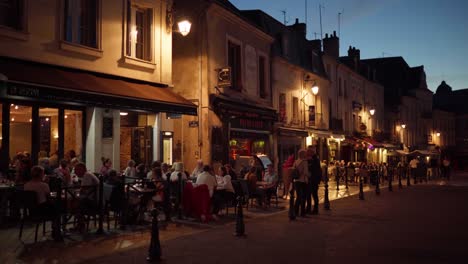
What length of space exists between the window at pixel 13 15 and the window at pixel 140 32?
12.8ft

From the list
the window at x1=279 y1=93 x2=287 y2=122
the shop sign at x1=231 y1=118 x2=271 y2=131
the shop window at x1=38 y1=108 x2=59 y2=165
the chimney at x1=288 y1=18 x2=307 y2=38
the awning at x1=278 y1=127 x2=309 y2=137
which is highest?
the chimney at x1=288 y1=18 x2=307 y2=38

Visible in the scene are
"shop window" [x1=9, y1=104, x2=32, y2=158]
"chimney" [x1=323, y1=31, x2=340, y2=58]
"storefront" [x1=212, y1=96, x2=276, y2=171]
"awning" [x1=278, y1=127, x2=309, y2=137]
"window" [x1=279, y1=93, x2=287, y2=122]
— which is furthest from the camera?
"chimney" [x1=323, y1=31, x2=340, y2=58]

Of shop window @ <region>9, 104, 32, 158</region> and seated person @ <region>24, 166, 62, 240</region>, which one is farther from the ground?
shop window @ <region>9, 104, 32, 158</region>

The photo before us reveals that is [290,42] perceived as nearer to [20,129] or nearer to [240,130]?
[240,130]

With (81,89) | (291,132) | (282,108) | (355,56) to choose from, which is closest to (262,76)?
(282,108)

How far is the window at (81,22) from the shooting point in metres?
13.0

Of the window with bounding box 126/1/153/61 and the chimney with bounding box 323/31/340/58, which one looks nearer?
the window with bounding box 126/1/153/61

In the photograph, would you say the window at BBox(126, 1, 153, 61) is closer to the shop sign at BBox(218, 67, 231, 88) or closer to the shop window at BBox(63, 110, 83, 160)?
the shop window at BBox(63, 110, 83, 160)

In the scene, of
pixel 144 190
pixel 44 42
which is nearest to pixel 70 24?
pixel 44 42

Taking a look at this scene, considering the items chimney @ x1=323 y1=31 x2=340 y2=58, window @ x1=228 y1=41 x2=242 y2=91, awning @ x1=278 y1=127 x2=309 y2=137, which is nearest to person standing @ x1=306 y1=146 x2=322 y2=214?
window @ x1=228 y1=41 x2=242 y2=91

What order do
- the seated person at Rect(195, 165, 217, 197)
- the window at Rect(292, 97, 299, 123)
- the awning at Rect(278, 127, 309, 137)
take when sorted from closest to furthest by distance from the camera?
the seated person at Rect(195, 165, 217, 197) < the awning at Rect(278, 127, 309, 137) < the window at Rect(292, 97, 299, 123)

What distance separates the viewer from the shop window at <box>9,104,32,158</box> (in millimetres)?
11578

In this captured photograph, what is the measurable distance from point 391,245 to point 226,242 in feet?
9.48

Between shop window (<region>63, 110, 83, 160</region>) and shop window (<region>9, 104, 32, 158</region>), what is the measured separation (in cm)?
101
